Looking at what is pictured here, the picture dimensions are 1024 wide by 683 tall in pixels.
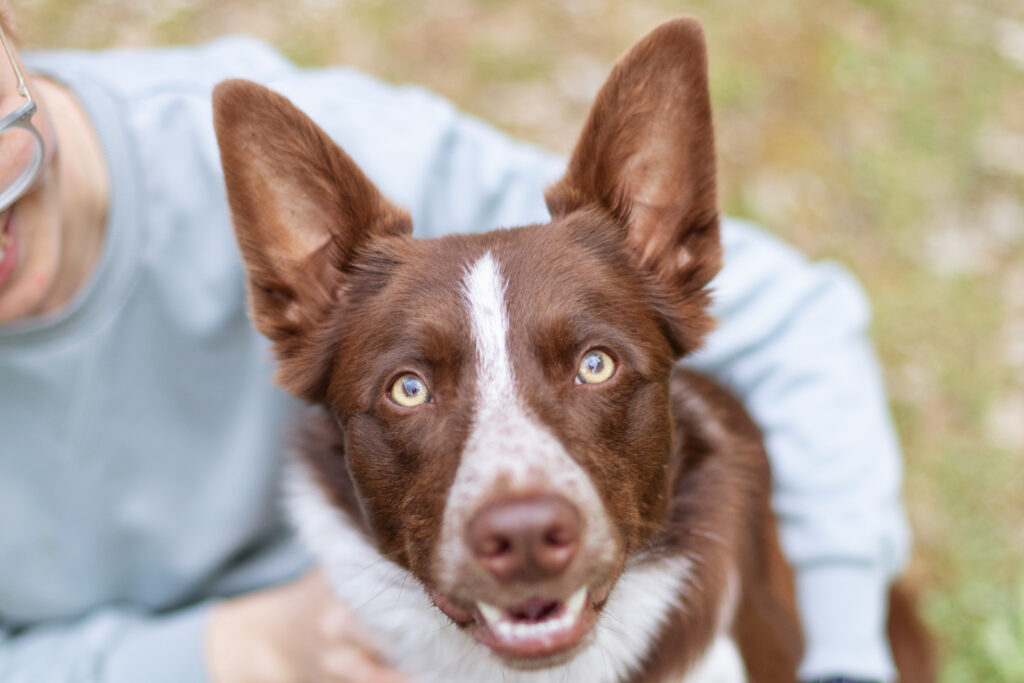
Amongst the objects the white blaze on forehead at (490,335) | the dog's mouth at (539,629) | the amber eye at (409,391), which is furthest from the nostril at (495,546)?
A: the amber eye at (409,391)

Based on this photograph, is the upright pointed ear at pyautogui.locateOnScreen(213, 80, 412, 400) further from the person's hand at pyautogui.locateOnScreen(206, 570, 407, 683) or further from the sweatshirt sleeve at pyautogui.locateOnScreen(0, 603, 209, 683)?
the sweatshirt sleeve at pyautogui.locateOnScreen(0, 603, 209, 683)

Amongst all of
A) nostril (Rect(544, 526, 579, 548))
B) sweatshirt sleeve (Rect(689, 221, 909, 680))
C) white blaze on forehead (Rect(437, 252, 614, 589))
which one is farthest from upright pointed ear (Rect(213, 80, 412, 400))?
sweatshirt sleeve (Rect(689, 221, 909, 680))

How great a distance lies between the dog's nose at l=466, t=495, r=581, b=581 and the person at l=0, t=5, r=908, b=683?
3.08ft

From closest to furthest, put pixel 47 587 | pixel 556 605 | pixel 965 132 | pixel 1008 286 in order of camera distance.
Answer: pixel 556 605, pixel 47 587, pixel 1008 286, pixel 965 132

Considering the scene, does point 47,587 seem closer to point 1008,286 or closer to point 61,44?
point 61,44

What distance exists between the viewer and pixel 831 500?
2879mm

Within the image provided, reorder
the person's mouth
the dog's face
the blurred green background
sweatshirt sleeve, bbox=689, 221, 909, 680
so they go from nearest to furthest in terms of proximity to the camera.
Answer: the dog's face
the person's mouth
sweatshirt sleeve, bbox=689, 221, 909, 680
the blurred green background

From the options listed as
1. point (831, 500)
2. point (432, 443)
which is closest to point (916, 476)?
point (831, 500)

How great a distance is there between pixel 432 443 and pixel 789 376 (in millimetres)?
1491

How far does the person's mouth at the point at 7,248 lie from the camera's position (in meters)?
2.15

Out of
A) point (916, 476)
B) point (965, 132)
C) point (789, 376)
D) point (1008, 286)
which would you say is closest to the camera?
point (789, 376)

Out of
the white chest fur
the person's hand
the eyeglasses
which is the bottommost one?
the person's hand

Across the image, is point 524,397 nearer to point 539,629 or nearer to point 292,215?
point 539,629

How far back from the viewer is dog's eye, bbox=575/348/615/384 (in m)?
1.99
